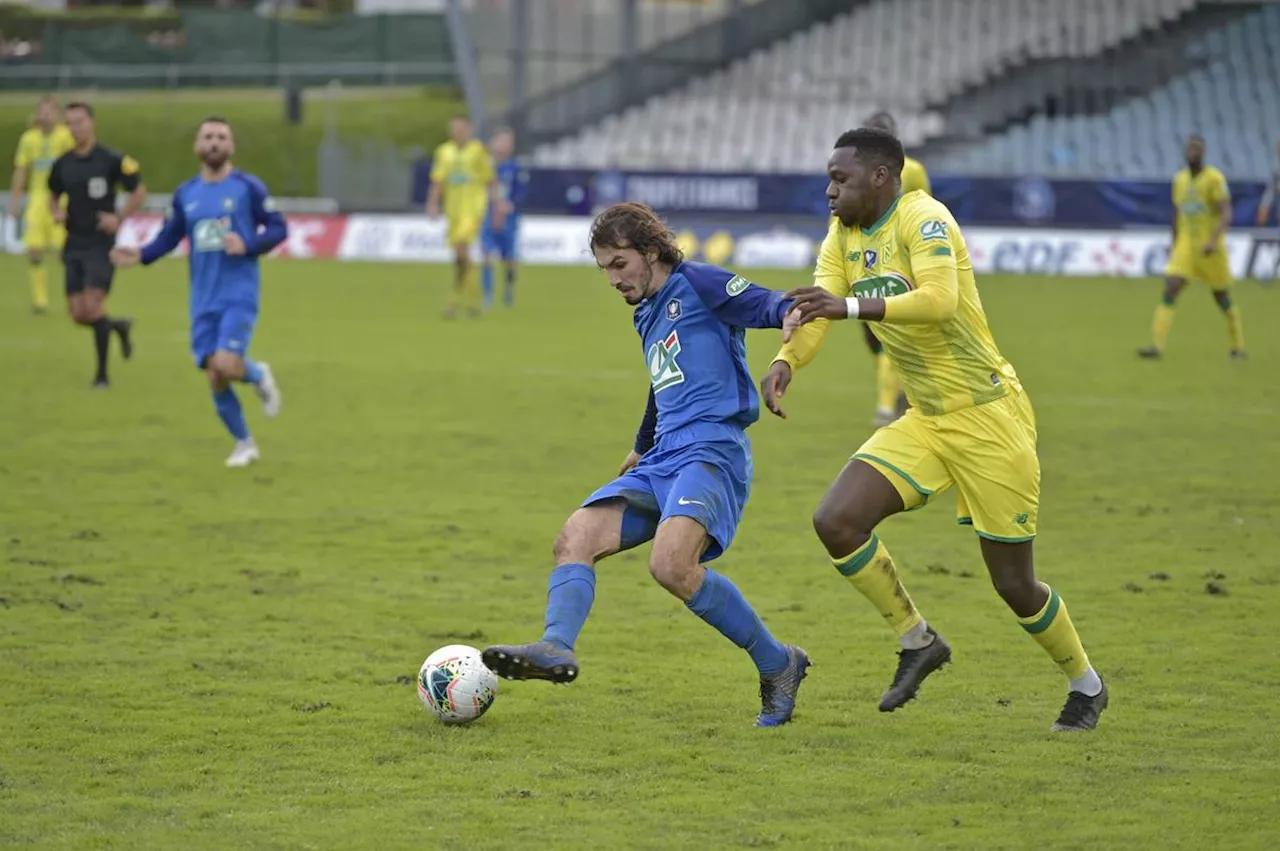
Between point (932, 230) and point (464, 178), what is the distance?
19667mm

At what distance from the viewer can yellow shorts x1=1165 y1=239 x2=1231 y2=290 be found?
19.8m

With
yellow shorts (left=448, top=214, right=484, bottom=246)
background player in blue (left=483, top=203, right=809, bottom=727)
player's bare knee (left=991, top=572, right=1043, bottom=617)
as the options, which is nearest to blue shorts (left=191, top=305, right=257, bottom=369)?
background player in blue (left=483, top=203, right=809, bottom=727)

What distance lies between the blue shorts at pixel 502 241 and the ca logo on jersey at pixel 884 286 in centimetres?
1937

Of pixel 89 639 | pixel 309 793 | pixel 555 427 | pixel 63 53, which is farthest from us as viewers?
pixel 63 53

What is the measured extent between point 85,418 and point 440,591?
286 inches

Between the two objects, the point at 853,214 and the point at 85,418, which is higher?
the point at 853,214

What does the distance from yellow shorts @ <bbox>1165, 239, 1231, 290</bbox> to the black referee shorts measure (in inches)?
438

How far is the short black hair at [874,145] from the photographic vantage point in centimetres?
651

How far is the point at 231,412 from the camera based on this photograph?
1300cm

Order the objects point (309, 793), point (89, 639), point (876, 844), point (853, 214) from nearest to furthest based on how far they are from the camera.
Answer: point (876, 844) < point (309, 793) < point (853, 214) < point (89, 639)

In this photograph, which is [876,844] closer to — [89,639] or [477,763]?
[477,763]

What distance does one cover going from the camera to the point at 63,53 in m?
45.8

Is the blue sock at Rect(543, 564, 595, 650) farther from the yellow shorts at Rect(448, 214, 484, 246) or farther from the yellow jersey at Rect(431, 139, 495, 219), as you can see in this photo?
the yellow jersey at Rect(431, 139, 495, 219)

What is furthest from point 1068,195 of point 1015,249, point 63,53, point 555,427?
point 63,53
